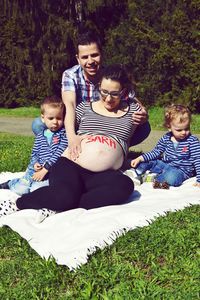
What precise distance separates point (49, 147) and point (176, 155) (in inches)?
53.6

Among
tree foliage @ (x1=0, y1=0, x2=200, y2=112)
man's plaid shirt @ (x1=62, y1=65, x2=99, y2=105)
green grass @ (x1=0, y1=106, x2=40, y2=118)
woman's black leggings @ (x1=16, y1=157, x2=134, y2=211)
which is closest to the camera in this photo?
woman's black leggings @ (x1=16, y1=157, x2=134, y2=211)

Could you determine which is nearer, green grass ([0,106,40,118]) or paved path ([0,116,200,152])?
paved path ([0,116,200,152])

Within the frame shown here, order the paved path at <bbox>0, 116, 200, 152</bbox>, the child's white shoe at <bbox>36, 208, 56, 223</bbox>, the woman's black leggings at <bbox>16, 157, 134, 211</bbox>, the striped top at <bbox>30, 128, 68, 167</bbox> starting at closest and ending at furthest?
the child's white shoe at <bbox>36, 208, 56, 223</bbox>
the woman's black leggings at <bbox>16, 157, 134, 211</bbox>
the striped top at <bbox>30, 128, 68, 167</bbox>
the paved path at <bbox>0, 116, 200, 152</bbox>

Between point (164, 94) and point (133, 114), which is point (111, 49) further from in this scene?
point (133, 114)

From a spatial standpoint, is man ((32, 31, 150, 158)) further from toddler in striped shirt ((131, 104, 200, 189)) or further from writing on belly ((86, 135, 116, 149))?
toddler in striped shirt ((131, 104, 200, 189))

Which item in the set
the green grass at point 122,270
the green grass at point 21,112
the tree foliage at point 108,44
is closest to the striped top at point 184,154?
the green grass at point 122,270

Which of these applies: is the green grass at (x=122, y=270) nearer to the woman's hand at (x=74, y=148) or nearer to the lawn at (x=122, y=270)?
the lawn at (x=122, y=270)

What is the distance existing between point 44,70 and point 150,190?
1366cm

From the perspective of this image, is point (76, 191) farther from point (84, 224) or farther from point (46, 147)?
point (46, 147)

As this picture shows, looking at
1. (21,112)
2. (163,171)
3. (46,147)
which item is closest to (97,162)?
(46,147)

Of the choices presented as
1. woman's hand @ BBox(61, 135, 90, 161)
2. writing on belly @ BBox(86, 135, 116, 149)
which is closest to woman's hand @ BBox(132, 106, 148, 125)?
writing on belly @ BBox(86, 135, 116, 149)

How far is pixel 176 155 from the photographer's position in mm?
5496

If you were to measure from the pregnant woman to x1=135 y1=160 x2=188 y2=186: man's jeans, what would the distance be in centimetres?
63

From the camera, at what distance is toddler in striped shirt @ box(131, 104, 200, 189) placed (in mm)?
5340
